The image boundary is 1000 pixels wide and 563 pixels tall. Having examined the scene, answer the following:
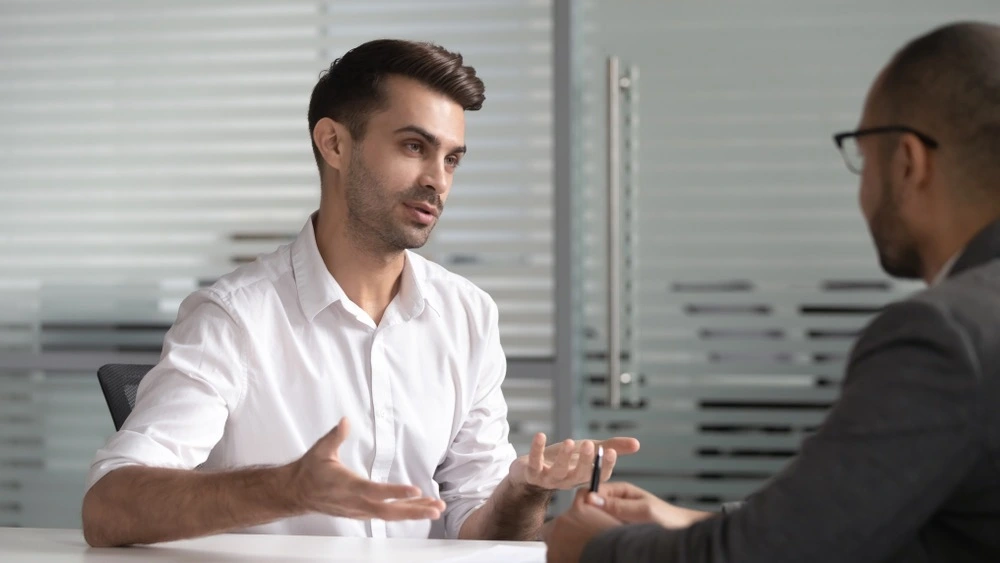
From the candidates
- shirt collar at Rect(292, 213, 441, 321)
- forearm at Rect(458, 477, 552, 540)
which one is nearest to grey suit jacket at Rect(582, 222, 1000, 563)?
forearm at Rect(458, 477, 552, 540)

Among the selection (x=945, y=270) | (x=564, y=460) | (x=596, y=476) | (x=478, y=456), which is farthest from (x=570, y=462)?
(x=945, y=270)

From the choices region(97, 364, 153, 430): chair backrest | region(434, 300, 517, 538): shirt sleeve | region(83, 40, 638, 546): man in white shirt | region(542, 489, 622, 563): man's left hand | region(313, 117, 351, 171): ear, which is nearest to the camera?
region(542, 489, 622, 563): man's left hand

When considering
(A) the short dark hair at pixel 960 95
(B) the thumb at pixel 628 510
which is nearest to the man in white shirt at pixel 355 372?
(B) the thumb at pixel 628 510

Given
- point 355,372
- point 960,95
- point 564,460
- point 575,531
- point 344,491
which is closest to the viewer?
point 960,95

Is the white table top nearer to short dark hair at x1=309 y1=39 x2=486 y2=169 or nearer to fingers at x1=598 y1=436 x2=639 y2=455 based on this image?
fingers at x1=598 y1=436 x2=639 y2=455

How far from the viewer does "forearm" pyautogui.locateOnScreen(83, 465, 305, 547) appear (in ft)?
5.05

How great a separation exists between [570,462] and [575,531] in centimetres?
45

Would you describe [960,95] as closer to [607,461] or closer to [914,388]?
[914,388]

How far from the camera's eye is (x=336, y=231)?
2.17 meters

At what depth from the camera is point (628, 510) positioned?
1.48 m

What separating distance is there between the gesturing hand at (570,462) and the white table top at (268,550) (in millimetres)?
139

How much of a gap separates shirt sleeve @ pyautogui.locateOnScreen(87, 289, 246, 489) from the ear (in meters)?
0.43

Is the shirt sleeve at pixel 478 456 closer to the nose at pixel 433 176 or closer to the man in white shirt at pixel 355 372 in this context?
the man in white shirt at pixel 355 372

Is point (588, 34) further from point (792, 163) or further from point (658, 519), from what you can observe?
point (658, 519)
